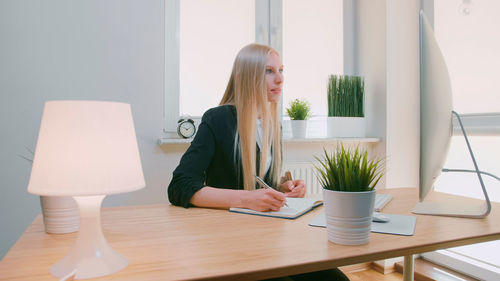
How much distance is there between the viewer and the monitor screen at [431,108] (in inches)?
34.9

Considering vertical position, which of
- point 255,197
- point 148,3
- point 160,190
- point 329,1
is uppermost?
point 329,1

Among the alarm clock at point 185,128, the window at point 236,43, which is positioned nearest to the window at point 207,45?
the window at point 236,43

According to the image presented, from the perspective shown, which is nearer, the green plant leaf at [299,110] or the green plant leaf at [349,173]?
the green plant leaf at [349,173]

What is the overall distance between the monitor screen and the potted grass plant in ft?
4.92

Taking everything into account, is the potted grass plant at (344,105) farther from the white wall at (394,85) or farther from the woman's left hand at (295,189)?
the woman's left hand at (295,189)

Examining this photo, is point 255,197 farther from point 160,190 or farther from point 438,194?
point 160,190

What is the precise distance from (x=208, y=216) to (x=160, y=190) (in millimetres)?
1202

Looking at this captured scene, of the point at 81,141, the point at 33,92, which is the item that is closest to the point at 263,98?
Result: the point at 81,141

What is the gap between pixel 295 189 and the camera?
1.30m

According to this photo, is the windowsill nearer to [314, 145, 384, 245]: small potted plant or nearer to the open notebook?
the open notebook

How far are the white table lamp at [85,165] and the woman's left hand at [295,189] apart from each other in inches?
30.1


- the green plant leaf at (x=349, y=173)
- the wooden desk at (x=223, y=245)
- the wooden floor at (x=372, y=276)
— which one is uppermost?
the green plant leaf at (x=349, y=173)

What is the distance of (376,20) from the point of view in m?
2.57

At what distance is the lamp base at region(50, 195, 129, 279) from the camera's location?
1.90ft
